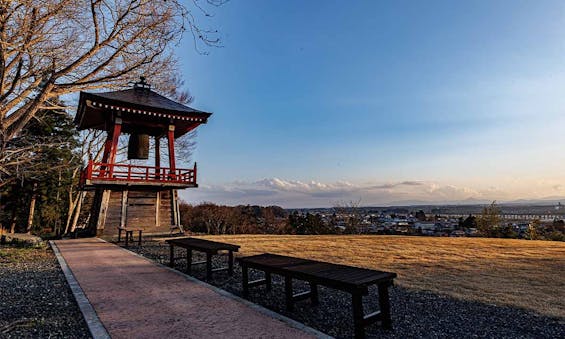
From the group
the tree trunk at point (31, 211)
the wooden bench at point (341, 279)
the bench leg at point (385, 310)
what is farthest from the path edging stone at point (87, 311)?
the tree trunk at point (31, 211)

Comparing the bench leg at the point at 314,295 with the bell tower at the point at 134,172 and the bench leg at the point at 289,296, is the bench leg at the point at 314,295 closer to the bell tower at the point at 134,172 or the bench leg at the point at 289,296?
the bench leg at the point at 289,296

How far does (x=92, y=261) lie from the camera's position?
742cm

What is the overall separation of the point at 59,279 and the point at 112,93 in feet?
31.9

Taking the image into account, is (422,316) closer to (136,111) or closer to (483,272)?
(483,272)

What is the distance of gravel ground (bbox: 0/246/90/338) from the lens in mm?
3289

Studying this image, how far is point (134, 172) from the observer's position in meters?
12.6

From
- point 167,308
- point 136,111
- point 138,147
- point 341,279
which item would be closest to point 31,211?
point 138,147

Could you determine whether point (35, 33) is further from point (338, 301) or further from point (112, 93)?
point (338, 301)

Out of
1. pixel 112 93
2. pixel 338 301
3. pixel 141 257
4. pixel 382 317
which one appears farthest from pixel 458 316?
pixel 112 93

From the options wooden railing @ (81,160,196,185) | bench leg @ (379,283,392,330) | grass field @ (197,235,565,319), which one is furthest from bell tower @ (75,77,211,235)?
bench leg @ (379,283,392,330)

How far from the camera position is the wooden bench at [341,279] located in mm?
3168

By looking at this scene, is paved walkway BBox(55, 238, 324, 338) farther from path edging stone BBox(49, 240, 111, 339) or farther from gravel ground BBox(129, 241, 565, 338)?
gravel ground BBox(129, 241, 565, 338)

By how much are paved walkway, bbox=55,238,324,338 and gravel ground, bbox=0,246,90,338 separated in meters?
0.27

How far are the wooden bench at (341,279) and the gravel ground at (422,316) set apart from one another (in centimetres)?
17
